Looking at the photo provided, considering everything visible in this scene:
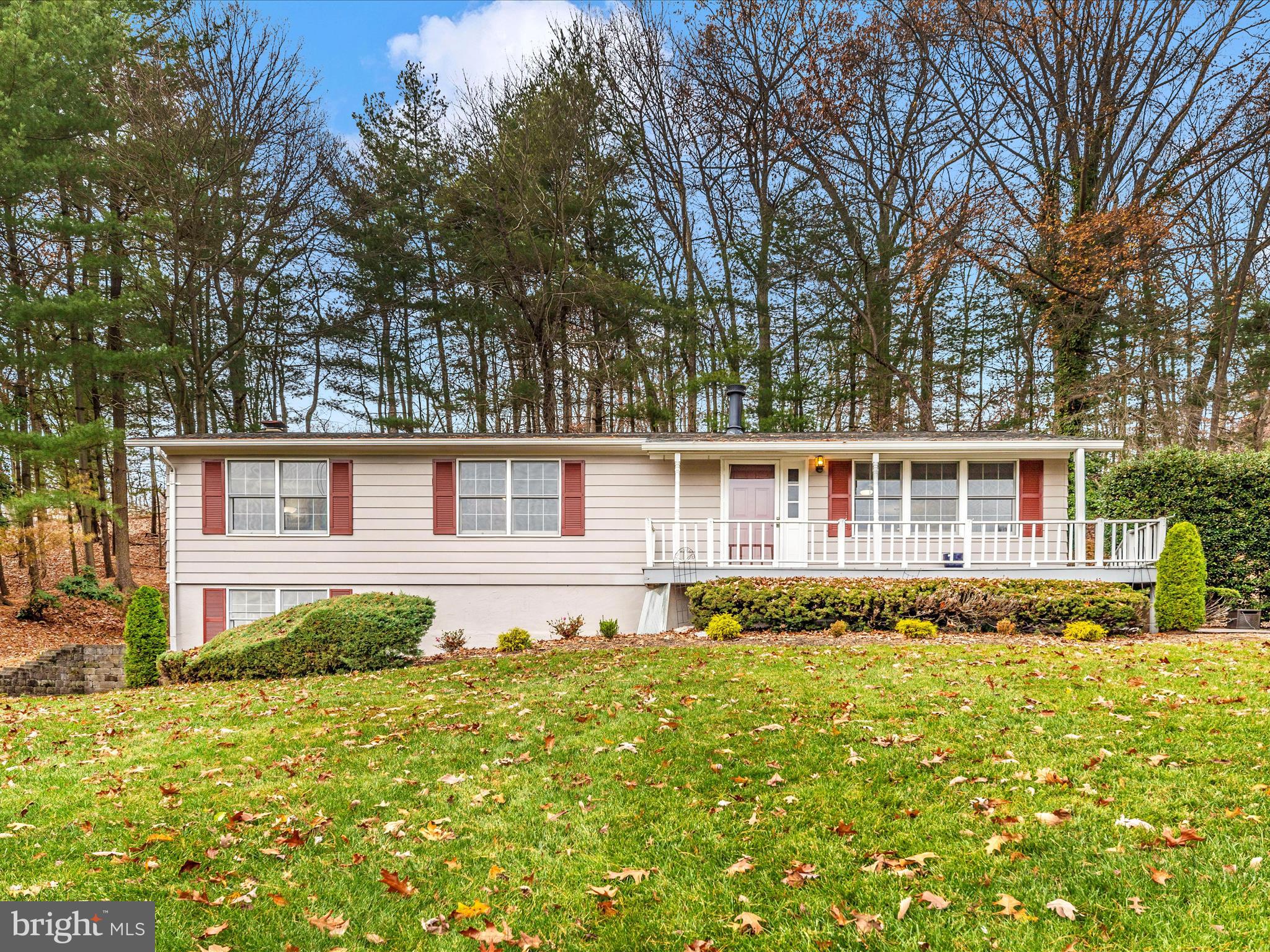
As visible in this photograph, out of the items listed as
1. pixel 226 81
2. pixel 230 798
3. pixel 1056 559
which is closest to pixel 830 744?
pixel 230 798

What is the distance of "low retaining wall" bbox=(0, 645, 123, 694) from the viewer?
36.1 feet

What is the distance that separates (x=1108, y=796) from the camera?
363cm

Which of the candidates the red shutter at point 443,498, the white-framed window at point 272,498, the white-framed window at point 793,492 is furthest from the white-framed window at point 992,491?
the white-framed window at point 272,498

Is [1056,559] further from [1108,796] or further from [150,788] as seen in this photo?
[150,788]

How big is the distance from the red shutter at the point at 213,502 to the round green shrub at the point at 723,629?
887 centimetres

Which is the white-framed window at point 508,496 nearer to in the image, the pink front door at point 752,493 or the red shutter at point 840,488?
the pink front door at point 752,493

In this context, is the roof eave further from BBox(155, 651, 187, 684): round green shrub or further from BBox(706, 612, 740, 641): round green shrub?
BBox(155, 651, 187, 684): round green shrub

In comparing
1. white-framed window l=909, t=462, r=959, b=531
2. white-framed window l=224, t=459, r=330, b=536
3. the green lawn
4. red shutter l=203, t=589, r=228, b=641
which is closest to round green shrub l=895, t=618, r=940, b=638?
the green lawn

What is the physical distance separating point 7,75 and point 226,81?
13.4 ft

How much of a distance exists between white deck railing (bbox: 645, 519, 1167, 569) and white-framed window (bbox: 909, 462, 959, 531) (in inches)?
10.2

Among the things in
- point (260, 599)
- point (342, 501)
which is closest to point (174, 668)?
point (260, 599)

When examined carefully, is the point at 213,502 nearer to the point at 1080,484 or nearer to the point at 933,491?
the point at 933,491

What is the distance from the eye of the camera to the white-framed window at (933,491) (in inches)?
489

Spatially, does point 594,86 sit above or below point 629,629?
above
